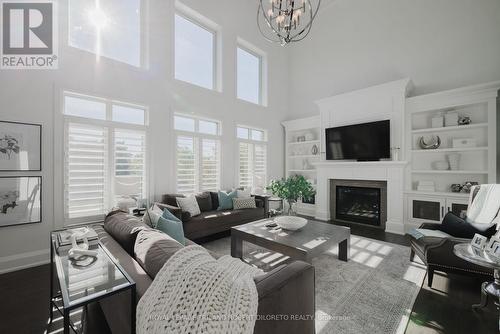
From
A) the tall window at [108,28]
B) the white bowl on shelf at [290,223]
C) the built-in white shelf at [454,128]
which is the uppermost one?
the tall window at [108,28]

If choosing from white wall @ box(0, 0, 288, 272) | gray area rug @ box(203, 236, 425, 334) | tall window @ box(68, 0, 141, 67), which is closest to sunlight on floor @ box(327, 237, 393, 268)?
gray area rug @ box(203, 236, 425, 334)

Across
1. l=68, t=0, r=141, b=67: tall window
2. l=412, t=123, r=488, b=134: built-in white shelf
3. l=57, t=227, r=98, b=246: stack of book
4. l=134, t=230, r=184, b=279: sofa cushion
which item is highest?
l=68, t=0, r=141, b=67: tall window

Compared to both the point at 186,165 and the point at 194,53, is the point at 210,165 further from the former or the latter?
the point at 194,53

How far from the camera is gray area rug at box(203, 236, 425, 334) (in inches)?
73.5

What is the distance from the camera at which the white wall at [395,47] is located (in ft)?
13.5

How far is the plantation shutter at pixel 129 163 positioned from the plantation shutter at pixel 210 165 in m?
1.27

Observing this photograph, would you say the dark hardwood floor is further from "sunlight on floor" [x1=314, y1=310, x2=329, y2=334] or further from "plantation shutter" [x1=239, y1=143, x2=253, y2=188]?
"plantation shutter" [x1=239, y1=143, x2=253, y2=188]

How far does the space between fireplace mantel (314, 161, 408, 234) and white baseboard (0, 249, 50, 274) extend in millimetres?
5313

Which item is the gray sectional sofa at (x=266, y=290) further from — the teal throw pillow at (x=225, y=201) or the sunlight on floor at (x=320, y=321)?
the teal throw pillow at (x=225, y=201)

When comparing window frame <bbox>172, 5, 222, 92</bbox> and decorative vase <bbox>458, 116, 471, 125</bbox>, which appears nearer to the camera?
decorative vase <bbox>458, 116, 471, 125</bbox>

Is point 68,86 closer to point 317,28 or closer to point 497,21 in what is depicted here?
point 317,28

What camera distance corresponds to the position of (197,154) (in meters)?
4.82

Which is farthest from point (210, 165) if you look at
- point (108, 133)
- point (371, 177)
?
point (371, 177)

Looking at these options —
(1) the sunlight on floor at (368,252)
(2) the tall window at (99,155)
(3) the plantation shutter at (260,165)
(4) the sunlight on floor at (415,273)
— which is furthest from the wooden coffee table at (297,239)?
(3) the plantation shutter at (260,165)
